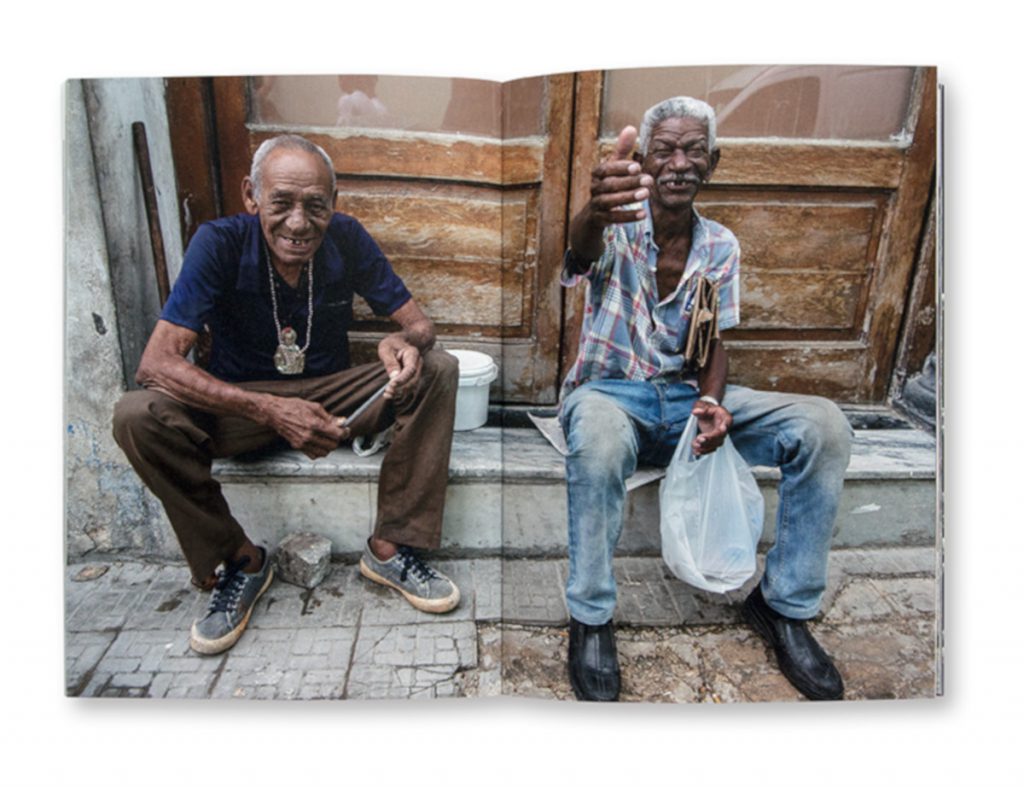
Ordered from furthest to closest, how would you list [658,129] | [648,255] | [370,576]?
1. [370,576]
2. [648,255]
3. [658,129]

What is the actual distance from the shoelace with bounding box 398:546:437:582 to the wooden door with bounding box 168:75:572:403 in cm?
61

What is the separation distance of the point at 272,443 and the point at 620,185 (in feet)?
3.89

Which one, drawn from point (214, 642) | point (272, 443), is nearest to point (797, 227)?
point (272, 443)

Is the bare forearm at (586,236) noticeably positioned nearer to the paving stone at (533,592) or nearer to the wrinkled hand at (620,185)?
the wrinkled hand at (620,185)

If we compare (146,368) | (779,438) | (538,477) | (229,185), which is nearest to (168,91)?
(229,185)

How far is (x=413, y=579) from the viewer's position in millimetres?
2070

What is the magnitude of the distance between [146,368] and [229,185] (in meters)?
0.54

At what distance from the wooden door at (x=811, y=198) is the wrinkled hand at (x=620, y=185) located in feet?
0.28

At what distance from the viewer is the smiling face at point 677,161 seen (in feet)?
5.94

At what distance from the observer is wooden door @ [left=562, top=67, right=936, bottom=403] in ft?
5.81

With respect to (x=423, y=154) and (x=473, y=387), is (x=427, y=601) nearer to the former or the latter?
(x=473, y=387)

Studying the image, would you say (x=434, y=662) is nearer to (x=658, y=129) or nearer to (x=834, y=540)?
(x=834, y=540)

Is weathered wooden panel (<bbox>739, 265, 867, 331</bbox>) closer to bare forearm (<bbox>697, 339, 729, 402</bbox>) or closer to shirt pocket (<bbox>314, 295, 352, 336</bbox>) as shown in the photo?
bare forearm (<bbox>697, 339, 729, 402</bbox>)

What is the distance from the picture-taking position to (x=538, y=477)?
2.03 m
